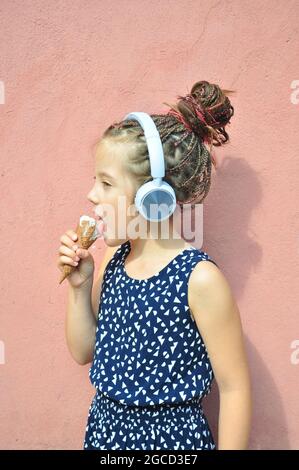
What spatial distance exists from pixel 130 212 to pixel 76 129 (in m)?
0.49

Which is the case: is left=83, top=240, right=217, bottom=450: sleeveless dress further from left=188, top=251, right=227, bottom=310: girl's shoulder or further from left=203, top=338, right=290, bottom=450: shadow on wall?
left=203, top=338, right=290, bottom=450: shadow on wall

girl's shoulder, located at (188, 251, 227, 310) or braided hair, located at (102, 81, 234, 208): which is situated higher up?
braided hair, located at (102, 81, 234, 208)

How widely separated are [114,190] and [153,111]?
45 cm

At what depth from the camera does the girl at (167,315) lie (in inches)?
51.0

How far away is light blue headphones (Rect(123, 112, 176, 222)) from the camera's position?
1223 millimetres

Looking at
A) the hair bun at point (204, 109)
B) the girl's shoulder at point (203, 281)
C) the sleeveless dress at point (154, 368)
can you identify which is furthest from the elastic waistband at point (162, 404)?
Result: the hair bun at point (204, 109)

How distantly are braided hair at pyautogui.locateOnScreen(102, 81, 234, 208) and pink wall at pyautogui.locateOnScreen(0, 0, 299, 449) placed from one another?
0.32 metres

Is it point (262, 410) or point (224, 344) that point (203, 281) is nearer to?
point (224, 344)

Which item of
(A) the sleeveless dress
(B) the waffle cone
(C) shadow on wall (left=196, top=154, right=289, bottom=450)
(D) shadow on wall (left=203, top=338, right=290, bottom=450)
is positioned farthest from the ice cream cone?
(D) shadow on wall (left=203, top=338, right=290, bottom=450)

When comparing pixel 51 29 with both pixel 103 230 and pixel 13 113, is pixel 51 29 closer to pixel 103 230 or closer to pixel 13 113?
pixel 13 113

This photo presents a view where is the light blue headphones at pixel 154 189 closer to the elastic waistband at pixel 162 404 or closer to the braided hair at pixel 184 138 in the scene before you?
the braided hair at pixel 184 138

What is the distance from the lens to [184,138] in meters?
1.30

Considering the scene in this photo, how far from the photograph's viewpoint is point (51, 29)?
163 centimetres
